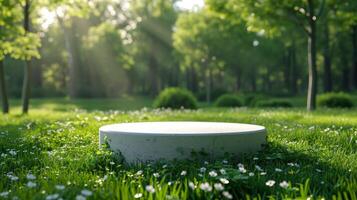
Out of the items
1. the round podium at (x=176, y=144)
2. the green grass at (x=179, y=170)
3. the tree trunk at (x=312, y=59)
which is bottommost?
the green grass at (x=179, y=170)

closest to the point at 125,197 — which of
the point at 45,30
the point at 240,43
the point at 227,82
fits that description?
the point at 240,43

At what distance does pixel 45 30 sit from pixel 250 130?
58.0 m

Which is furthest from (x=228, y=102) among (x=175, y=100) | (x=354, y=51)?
(x=354, y=51)

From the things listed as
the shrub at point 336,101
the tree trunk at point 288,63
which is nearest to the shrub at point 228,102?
the shrub at point 336,101

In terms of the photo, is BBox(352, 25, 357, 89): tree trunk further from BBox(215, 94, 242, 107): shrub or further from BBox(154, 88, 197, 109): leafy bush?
BBox(154, 88, 197, 109): leafy bush

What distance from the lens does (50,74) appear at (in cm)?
7100

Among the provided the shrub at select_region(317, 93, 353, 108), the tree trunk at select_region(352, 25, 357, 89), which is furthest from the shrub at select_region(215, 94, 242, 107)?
the tree trunk at select_region(352, 25, 357, 89)

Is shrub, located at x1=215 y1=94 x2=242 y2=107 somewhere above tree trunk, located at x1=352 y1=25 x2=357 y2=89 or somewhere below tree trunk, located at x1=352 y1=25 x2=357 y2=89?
below

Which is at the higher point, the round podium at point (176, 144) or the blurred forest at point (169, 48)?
the blurred forest at point (169, 48)

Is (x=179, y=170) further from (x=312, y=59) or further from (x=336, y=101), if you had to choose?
(x=336, y=101)

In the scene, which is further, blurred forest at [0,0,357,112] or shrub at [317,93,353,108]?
blurred forest at [0,0,357,112]

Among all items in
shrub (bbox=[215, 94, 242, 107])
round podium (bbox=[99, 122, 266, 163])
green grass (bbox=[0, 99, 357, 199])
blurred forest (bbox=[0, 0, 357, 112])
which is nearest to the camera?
green grass (bbox=[0, 99, 357, 199])

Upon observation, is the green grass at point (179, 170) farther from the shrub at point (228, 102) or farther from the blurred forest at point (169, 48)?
the shrub at point (228, 102)

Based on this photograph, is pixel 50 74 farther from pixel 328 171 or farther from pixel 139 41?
pixel 328 171
